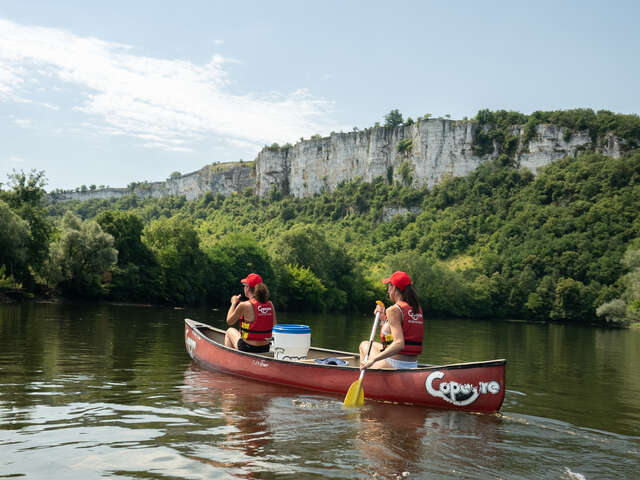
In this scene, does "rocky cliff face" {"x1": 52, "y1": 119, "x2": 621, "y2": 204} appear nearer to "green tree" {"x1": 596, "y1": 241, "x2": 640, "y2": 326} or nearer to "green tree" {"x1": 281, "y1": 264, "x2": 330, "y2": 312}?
"green tree" {"x1": 596, "y1": 241, "x2": 640, "y2": 326}

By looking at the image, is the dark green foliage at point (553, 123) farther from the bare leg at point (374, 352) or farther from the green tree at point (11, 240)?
the bare leg at point (374, 352)

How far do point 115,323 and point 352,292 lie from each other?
44171 mm

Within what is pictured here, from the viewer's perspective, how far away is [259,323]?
11.5 m

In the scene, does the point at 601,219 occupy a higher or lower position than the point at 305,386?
higher

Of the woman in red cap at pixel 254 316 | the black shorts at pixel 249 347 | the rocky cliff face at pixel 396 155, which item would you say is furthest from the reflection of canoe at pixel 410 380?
the rocky cliff face at pixel 396 155

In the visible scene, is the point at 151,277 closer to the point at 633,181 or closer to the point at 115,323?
the point at 115,323

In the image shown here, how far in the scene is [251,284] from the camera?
11336 millimetres

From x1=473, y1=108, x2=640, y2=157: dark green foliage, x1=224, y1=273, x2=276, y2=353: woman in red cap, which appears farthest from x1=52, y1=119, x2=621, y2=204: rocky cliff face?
x1=224, y1=273, x2=276, y2=353: woman in red cap

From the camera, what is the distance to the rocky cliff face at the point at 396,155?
335ft

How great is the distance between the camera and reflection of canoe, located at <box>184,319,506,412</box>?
886 centimetres

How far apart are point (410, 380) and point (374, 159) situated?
112348mm

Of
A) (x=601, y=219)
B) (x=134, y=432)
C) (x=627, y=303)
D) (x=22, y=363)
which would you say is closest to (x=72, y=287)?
(x=22, y=363)

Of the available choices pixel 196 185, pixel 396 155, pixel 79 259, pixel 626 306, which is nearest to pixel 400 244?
pixel 396 155

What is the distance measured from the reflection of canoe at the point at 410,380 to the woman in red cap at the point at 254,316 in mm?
415
